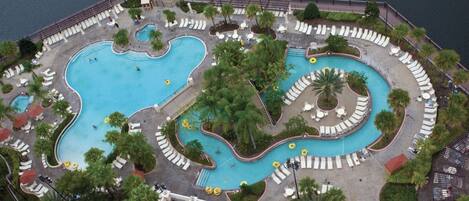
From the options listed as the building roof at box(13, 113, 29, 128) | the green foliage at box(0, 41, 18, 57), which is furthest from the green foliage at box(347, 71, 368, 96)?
the green foliage at box(0, 41, 18, 57)

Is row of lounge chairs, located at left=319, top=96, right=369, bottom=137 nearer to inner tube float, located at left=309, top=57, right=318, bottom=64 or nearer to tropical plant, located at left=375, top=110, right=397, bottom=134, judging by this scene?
tropical plant, located at left=375, top=110, right=397, bottom=134

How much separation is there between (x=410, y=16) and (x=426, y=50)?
12.1 meters

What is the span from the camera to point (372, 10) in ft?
201

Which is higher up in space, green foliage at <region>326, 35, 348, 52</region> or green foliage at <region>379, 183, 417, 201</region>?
green foliage at <region>326, 35, 348, 52</region>

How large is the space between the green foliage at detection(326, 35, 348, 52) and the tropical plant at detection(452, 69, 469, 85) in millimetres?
13410

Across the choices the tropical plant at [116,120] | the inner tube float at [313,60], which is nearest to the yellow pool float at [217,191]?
the tropical plant at [116,120]

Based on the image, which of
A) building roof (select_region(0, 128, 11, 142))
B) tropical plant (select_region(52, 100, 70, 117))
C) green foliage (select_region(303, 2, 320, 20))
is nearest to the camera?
tropical plant (select_region(52, 100, 70, 117))

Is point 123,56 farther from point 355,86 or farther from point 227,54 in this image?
point 355,86

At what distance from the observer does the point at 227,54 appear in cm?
5606

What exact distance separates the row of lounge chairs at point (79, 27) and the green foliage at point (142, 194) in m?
34.0

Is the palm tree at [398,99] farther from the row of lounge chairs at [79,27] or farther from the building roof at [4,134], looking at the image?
the building roof at [4,134]

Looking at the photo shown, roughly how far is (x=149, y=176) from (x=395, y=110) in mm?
27375

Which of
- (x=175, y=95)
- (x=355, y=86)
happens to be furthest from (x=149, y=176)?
(x=355, y=86)

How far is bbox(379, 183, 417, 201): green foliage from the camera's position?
45.2 metres
